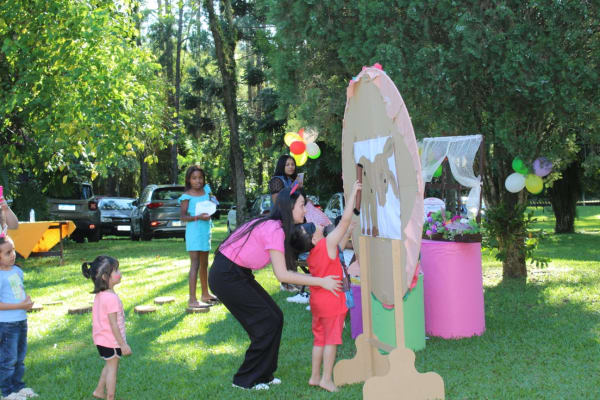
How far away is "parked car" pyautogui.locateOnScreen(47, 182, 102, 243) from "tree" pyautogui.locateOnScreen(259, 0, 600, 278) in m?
10.1

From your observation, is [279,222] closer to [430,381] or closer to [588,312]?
[430,381]

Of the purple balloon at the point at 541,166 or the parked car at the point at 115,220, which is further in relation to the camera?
the parked car at the point at 115,220

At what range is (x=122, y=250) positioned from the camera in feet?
54.6

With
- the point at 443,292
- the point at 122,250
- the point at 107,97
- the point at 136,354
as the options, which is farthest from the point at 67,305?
the point at 122,250

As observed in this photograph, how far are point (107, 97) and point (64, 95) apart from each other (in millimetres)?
728

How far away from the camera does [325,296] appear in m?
4.45

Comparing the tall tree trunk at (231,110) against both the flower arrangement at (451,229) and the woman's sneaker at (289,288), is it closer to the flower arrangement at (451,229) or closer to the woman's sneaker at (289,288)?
the woman's sneaker at (289,288)

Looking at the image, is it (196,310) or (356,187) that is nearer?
(356,187)

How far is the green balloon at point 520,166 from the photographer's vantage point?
29.3ft

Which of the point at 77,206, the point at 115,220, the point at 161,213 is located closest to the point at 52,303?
the point at 161,213

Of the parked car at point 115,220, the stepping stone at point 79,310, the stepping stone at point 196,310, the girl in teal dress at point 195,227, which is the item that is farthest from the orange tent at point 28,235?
the parked car at point 115,220

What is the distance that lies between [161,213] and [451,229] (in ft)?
43.9

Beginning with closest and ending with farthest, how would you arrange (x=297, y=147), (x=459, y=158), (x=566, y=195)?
(x=459, y=158)
(x=297, y=147)
(x=566, y=195)

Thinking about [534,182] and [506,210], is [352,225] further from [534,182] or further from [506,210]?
[506,210]
